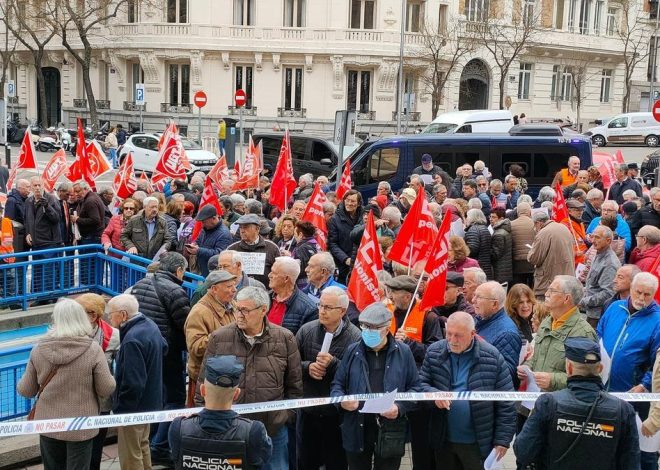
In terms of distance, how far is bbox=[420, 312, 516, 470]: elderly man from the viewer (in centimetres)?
557

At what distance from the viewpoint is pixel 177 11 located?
44719 millimetres

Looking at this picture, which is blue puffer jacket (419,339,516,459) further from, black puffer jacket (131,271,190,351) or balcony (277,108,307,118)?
balcony (277,108,307,118)

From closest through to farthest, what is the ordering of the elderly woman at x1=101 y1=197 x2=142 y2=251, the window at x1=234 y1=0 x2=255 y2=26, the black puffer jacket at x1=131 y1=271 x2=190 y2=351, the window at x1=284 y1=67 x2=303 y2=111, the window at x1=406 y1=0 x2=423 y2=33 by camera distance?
the black puffer jacket at x1=131 y1=271 x2=190 y2=351, the elderly woman at x1=101 y1=197 x2=142 y2=251, the window at x1=234 y1=0 x2=255 y2=26, the window at x1=284 y1=67 x2=303 y2=111, the window at x1=406 y1=0 x2=423 y2=33

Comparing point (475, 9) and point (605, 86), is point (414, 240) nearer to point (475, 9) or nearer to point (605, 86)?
point (475, 9)

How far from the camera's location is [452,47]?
45594 millimetres

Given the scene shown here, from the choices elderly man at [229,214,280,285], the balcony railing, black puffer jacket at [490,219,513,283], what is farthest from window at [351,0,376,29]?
elderly man at [229,214,280,285]

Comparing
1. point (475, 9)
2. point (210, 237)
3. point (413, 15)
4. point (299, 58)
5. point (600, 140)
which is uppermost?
point (475, 9)

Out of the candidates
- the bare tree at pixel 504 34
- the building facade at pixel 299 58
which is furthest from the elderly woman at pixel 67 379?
the bare tree at pixel 504 34

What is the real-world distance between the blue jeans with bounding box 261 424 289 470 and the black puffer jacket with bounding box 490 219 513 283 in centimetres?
543

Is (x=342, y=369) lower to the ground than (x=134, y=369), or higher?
higher

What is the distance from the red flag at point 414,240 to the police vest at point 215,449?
4586 mm

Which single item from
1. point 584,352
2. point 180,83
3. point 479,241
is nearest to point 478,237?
point 479,241

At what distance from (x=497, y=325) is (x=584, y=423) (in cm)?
168

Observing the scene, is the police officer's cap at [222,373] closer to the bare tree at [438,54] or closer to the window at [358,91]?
the bare tree at [438,54]
